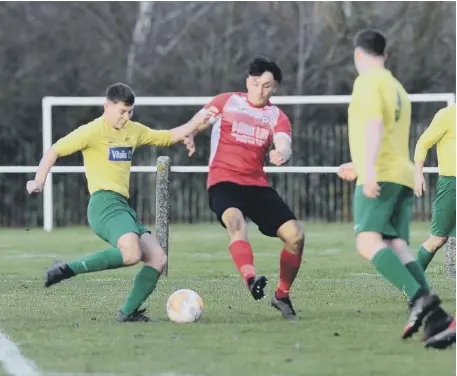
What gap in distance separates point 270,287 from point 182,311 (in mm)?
3316

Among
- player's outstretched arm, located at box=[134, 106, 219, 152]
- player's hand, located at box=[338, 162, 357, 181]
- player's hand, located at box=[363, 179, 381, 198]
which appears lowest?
player's hand, located at box=[363, 179, 381, 198]

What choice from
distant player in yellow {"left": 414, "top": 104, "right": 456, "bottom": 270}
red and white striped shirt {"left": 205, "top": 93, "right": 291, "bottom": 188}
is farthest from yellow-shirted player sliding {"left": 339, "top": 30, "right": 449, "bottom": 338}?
distant player in yellow {"left": 414, "top": 104, "right": 456, "bottom": 270}

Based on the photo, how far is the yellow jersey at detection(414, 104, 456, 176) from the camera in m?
11.4

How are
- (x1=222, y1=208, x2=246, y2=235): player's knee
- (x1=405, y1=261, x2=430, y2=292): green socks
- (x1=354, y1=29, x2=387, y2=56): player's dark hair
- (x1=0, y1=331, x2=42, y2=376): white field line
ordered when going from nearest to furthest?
(x1=0, y1=331, x2=42, y2=376): white field line → (x1=354, y1=29, x2=387, y2=56): player's dark hair → (x1=405, y1=261, x2=430, y2=292): green socks → (x1=222, y1=208, x2=246, y2=235): player's knee

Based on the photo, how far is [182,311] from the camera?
995cm

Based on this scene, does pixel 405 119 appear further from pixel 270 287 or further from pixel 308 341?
pixel 270 287

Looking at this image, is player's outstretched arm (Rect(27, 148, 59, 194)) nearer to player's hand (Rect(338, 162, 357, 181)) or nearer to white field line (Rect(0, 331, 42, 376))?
white field line (Rect(0, 331, 42, 376))

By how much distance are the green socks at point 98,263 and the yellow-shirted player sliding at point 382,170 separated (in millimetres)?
2029

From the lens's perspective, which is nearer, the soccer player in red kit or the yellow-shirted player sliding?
the yellow-shirted player sliding

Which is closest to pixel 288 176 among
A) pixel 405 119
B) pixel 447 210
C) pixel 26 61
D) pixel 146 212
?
pixel 146 212

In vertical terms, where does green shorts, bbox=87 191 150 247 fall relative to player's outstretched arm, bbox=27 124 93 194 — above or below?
below

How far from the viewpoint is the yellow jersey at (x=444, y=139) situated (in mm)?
11430

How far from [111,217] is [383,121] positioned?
2.40m

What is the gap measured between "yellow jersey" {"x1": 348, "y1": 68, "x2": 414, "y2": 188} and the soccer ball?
1.80 m
